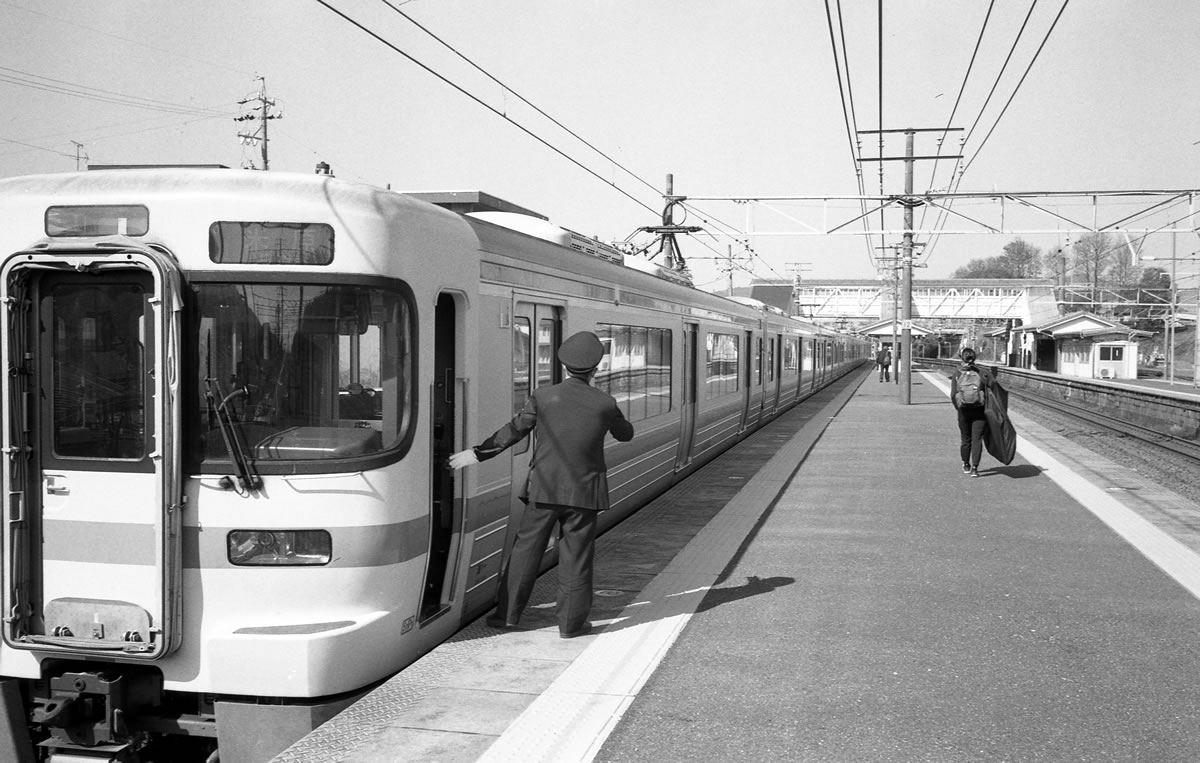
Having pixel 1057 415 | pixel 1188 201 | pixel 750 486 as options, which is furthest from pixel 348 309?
pixel 1057 415

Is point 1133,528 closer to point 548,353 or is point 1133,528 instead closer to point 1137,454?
point 548,353

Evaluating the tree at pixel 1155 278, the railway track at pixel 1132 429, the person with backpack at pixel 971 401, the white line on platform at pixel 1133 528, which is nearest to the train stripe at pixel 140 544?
the white line on platform at pixel 1133 528

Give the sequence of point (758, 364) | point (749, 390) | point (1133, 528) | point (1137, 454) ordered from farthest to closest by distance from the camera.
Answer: point (758, 364) → point (749, 390) → point (1137, 454) → point (1133, 528)

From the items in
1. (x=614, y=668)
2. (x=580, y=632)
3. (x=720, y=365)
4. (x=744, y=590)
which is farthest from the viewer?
(x=720, y=365)

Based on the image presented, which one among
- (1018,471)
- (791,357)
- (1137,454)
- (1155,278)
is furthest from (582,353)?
(1155,278)

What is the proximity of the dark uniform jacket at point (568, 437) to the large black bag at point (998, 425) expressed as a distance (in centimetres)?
809

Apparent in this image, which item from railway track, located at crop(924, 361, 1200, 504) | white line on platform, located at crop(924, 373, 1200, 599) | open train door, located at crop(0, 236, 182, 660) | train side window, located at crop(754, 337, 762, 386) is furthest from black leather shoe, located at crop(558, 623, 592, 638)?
train side window, located at crop(754, 337, 762, 386)

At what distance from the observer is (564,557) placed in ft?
19.4

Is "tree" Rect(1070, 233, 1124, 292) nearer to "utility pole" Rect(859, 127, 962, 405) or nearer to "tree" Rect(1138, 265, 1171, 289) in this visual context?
"tree" Rect(1138, 265, 1171, 289)

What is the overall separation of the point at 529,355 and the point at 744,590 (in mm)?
2139

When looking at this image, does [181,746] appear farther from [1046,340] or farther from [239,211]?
[1046,340]

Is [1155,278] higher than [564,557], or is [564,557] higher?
[1155,278]

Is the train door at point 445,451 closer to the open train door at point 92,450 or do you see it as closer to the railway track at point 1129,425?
the open train door at point 92,450

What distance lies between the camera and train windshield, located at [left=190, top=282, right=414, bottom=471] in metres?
4.78
